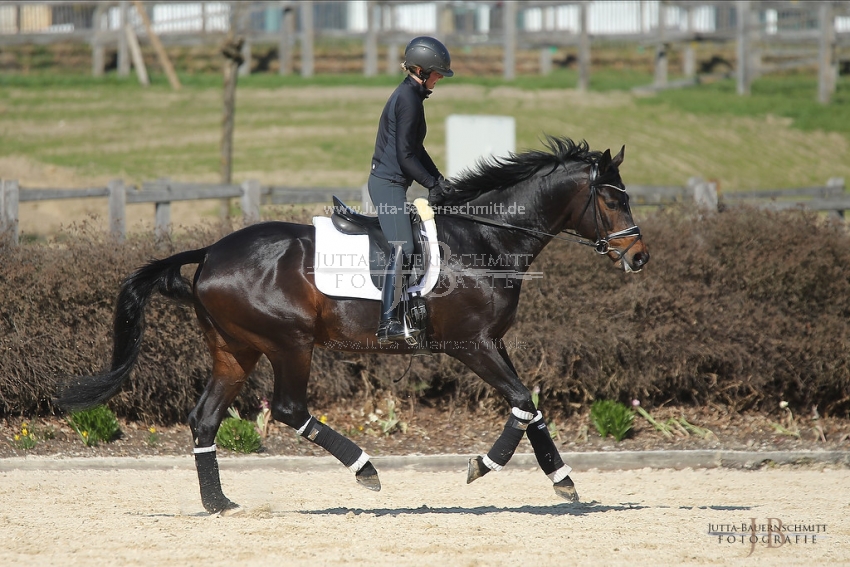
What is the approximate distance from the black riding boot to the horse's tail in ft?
4.34

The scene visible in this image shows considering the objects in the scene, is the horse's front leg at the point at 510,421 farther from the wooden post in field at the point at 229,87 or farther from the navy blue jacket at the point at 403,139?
the wooden post in field at the point at 229,87

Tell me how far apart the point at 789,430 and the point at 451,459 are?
10.9 ft

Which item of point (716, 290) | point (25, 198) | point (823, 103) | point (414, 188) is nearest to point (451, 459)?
point (716, 290)

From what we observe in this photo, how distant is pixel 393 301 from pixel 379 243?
44 centimetres

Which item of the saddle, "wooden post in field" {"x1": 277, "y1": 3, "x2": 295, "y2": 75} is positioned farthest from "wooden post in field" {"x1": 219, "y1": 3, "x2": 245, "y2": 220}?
"wooden post in field" {"x1": 277, "y1": 3, "x2": 295, "y2": 75}

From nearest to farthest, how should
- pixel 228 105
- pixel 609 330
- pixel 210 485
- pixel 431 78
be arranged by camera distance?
pixel 210 485, pixel 431 78, pixel 609 330, pixel 228 105

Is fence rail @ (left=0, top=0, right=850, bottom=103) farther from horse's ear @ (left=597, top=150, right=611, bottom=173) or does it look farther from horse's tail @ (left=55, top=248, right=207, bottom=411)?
horse's tail @ (left=55, top=248, right=207, bottom=411)

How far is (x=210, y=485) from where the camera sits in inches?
252

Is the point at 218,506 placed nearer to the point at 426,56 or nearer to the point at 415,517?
the point at 415,517

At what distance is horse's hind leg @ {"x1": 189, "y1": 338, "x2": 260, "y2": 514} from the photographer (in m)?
6.40

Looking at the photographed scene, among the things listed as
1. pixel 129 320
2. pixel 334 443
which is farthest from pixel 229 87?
pixel 334 443

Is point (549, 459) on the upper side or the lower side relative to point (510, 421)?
lower

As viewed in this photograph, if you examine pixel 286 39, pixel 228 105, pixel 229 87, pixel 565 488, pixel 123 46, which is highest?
pixel 286 39

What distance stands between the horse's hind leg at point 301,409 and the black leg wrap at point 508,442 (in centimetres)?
81
